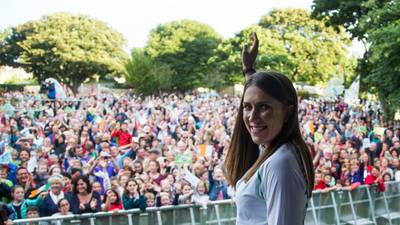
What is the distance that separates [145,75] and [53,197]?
4594 centimetres

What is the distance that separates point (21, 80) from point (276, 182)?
73.5 m

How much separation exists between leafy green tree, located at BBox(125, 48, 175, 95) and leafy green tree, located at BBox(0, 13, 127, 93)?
3595 mm

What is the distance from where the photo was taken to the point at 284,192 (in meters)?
1.26

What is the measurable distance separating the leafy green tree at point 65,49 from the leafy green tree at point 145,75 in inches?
142

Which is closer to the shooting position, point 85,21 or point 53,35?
point 53,35

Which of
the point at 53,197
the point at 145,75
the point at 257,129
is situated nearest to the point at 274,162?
the point at 257,129

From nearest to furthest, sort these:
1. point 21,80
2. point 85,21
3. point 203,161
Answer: point 203,161
point 85,21
point 21,80

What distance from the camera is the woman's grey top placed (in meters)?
1.26

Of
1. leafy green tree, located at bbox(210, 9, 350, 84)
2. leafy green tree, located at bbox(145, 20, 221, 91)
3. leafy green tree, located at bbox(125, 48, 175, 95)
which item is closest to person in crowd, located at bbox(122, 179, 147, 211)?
leafy green tree, located at bbox(210, 9, 350, 84)

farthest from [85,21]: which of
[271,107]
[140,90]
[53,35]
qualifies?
[271,107]

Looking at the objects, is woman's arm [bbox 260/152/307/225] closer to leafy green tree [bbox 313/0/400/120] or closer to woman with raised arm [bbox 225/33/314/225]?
woman with raised arm [bbox 225/33/314/225]

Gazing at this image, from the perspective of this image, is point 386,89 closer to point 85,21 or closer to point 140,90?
point 140,90

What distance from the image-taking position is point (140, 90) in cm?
5081

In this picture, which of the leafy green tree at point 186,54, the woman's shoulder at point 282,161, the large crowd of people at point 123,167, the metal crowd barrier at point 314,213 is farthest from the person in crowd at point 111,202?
the leafy green tree at point 186,54
